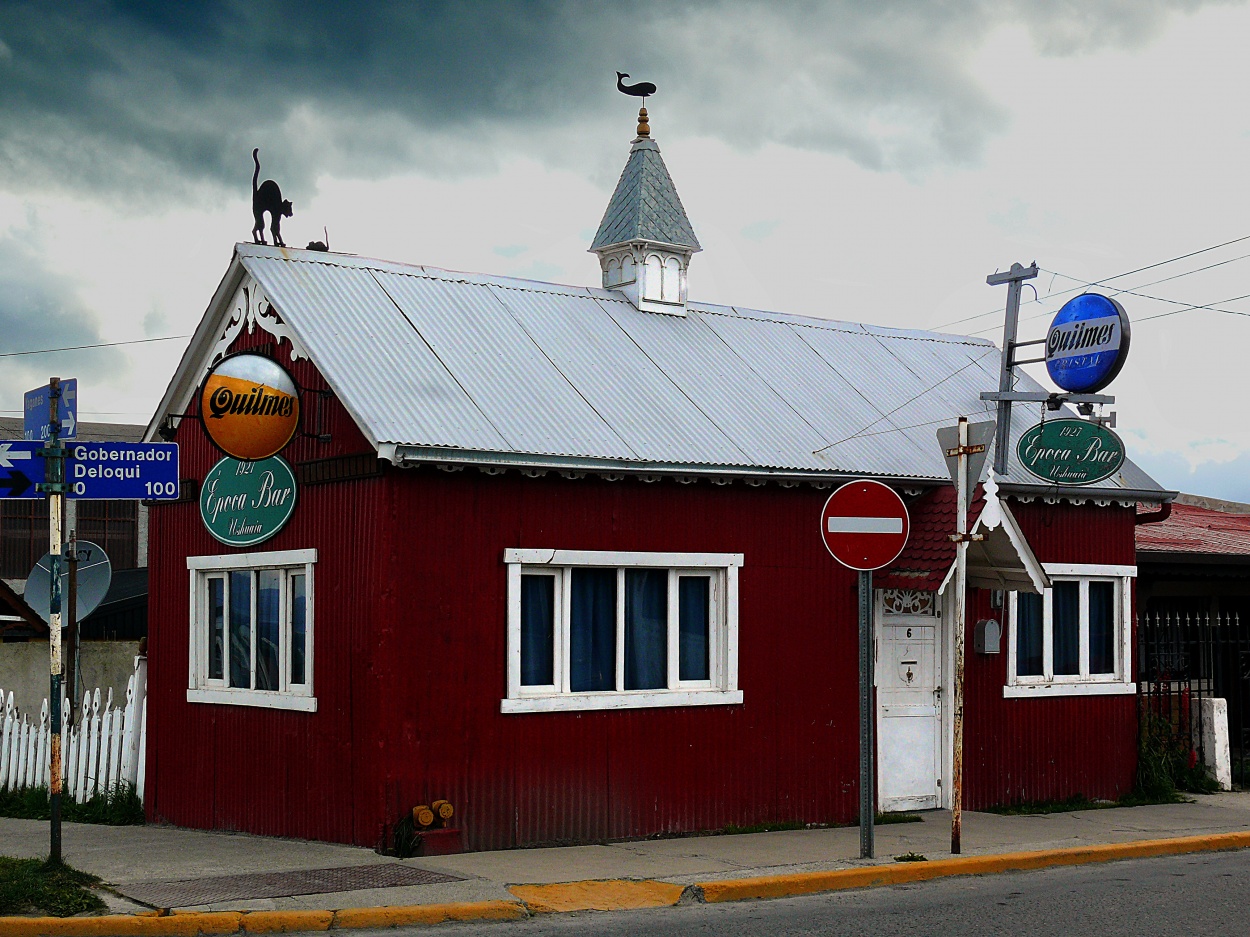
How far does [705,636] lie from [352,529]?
3.11 metres

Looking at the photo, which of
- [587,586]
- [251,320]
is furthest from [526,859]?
[251,320]

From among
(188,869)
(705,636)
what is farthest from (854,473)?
(188,869)

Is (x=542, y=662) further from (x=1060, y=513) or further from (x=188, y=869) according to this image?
(x=1060, y=513)

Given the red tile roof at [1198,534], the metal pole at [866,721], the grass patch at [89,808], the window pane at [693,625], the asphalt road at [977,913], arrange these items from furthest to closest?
the red tile roof at [1198,534] < the grass patch at [89,808] < the window pane at [693,625] < the metal pole at [866,721] < the asphalt road at [977,913]

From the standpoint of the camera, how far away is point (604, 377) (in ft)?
43.8

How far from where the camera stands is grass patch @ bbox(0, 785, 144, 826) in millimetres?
14344

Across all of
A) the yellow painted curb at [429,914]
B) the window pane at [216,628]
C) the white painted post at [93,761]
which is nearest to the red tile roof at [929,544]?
the yellow painted curb at [429,914]

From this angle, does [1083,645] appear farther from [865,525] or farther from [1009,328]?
[865,525]

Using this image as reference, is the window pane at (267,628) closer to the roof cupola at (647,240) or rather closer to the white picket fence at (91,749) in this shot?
the white picket fence at (91,749)

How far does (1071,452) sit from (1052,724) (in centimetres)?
276

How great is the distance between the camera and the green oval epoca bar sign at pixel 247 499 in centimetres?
1231

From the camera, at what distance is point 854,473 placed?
43.2ft

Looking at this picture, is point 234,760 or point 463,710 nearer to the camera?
point 463,710

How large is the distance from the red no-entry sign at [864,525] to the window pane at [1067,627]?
4634mm
